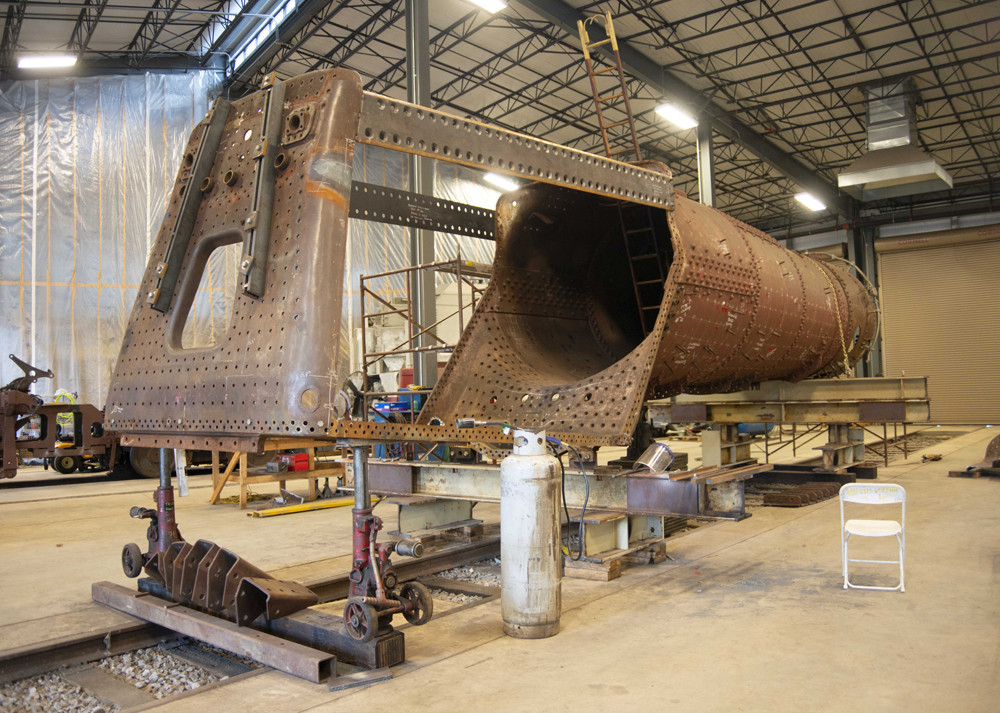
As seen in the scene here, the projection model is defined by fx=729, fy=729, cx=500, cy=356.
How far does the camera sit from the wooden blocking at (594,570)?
17.0 ft

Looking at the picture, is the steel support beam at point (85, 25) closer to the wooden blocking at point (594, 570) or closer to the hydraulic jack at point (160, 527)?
the hydraulic jack at point (160, 527)

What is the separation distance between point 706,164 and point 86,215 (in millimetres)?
16984

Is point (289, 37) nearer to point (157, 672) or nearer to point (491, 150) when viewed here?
point (491, 150)

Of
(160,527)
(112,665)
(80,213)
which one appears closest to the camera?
(112,665)

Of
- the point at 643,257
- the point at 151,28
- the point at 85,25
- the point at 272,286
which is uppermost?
the point at 151,28

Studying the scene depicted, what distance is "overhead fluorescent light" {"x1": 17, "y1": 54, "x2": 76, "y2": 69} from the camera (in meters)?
18.3

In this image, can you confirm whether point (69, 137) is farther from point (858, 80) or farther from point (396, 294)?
point (858, 80)

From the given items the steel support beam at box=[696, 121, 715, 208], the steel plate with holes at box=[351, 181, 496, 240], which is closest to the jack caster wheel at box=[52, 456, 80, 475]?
the steel plate with holes at box=[351, 181, 496, 240]

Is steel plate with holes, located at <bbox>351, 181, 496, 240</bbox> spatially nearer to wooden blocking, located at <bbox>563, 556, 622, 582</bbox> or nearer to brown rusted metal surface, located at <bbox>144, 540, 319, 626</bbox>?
brown rusted metal surface, located at <bbox>144, 540, 319, 626</bbox>

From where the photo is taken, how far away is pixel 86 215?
741 inches

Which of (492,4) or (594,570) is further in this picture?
(492,4)

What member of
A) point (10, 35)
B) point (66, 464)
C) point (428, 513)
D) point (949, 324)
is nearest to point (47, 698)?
point (428, 513)

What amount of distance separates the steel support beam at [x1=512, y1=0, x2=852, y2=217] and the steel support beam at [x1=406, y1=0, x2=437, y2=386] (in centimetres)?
284

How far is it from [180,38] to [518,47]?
9290mm
